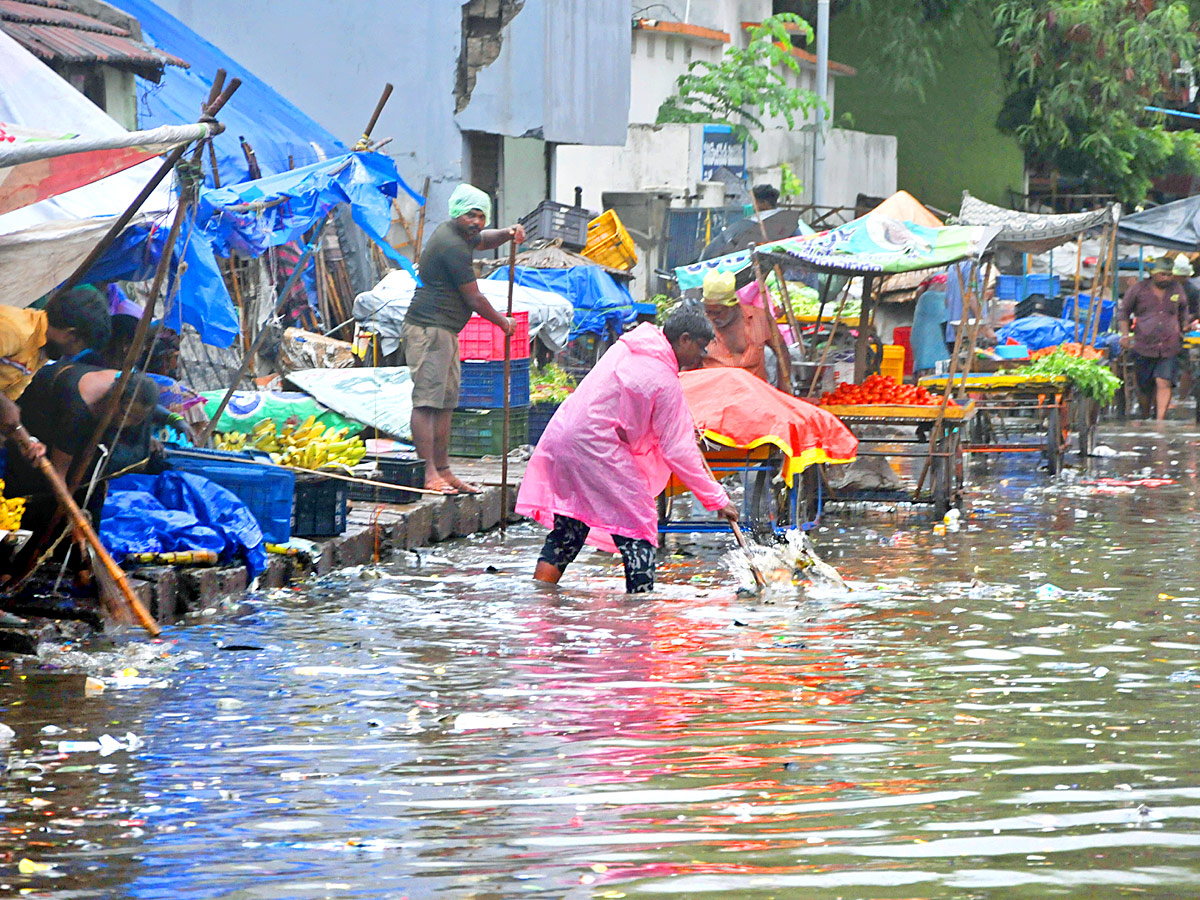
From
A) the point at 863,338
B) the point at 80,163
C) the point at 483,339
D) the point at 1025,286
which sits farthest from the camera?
the point at 1025,286

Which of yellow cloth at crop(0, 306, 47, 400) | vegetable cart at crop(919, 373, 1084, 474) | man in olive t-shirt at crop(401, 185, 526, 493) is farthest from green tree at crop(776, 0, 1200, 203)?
yellow cloth at crop(0, 306, 47, 400)

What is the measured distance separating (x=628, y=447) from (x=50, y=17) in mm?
6294

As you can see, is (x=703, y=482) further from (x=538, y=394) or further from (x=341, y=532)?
(x=538, y=394)

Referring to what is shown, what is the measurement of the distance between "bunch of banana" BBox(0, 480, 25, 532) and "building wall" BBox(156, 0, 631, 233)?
38.6ft

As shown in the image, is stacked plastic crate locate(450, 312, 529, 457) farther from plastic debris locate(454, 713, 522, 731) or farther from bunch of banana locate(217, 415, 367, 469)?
plastic debris locate(454, 713, 522, 731)

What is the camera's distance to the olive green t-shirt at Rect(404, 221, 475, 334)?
11336 mm

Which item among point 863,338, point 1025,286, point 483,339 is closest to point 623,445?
point 863,338

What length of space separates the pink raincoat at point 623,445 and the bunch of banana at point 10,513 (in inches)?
104

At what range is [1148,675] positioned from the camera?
22.7 feet

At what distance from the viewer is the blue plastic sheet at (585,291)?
57.4 feet

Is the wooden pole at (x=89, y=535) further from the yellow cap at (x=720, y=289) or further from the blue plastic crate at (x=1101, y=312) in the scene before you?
the blue plastic crate at (x=1101, y=312)

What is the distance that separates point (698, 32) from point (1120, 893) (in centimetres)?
2609

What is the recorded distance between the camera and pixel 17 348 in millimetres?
7410

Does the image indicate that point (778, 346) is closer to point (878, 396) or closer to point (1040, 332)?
point (878, 396)
